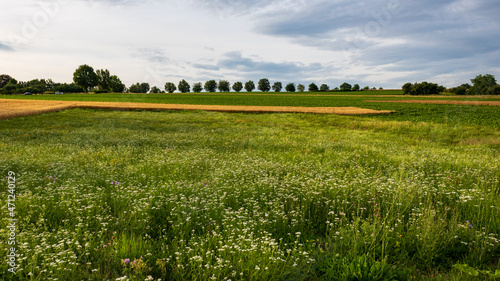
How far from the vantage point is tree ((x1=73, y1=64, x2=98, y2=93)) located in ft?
459

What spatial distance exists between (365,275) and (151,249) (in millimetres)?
3279

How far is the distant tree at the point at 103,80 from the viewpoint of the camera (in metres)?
155

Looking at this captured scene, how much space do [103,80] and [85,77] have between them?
16.5m

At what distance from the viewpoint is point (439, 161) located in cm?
1042

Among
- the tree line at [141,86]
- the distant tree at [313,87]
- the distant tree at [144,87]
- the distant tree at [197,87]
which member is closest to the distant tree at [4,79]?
the tree line at [141,86]

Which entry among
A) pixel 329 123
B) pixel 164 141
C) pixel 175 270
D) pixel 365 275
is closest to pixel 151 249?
pixel 175 270

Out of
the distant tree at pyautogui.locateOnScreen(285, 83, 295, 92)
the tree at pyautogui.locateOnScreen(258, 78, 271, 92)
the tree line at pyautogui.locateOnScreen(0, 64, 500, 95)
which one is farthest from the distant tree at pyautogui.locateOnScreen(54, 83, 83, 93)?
the distant tree at pyautogui.locateOnScreen(285, 83, 295, 92)

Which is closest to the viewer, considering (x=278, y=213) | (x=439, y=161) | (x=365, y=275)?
(x=365, y=275)

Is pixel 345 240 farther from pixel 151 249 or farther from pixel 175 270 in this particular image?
pixel 151 249

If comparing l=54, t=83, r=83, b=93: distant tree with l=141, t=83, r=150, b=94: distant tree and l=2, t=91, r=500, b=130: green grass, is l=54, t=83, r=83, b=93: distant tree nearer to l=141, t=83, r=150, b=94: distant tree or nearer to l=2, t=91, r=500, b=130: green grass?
l=141, t=83, r=150, b=94: distant tree

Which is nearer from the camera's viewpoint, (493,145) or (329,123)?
(493,145)

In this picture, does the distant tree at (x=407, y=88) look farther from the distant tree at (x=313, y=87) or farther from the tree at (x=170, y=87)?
the tree at (x=170, y=87)

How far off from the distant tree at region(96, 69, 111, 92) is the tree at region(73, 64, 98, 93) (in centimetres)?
697

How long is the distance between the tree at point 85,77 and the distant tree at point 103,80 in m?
6.97
